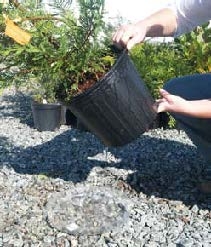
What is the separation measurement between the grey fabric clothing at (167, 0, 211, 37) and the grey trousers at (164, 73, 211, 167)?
25cm

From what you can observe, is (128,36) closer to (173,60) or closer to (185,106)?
(185,106)

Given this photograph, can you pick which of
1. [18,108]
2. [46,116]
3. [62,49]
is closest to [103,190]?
[62,49]

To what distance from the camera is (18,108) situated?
4.35 m

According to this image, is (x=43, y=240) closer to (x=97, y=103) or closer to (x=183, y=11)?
(x=97, y=103)

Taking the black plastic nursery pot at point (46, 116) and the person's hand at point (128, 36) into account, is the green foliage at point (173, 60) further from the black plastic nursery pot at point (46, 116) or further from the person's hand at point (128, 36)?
the person's hand at point (128, 36)

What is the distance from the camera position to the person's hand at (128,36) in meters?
1.92

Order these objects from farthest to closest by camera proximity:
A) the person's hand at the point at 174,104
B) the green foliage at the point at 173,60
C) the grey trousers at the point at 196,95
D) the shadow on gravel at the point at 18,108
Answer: the shadow on gravel at the point at 18,108, the green foliage at the point at 173,60, the grey trousers at the point at 196,95, the person's hand at the point at 174,104

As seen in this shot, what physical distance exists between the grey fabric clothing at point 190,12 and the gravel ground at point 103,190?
2.54 feet

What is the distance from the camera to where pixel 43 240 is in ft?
6.68

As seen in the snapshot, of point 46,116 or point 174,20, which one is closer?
point 174,20

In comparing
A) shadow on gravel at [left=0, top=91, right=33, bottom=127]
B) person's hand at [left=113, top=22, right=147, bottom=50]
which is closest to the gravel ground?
shadow on gravel at [left=0, top=91, right=33, bottom=127]

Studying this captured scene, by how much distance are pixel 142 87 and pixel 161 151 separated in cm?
116

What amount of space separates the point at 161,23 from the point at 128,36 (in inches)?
8.6

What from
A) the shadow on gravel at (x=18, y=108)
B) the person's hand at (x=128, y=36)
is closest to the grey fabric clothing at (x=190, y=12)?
the person's hand at (x=128, y=36)
